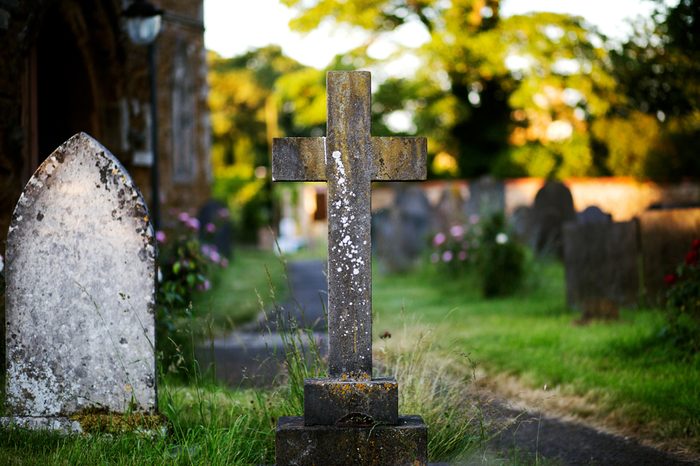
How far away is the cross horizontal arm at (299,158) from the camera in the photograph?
13.2 feet

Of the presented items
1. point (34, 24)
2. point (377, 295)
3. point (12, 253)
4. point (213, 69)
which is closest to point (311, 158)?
point (12, 253)

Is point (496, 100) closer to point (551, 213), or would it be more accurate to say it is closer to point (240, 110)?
point (551, 213)

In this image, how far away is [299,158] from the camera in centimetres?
403

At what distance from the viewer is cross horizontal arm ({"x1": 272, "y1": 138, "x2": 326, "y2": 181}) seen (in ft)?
13.2

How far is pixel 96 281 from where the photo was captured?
13.7 ft

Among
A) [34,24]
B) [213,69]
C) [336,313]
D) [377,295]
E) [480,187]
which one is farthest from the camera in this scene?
[213,69]

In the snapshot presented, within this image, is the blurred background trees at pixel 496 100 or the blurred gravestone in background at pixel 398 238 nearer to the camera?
the blurred gravestone in background at pixel 398 238

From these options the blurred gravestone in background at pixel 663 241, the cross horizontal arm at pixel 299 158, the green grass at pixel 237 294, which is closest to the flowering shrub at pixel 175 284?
the green grass at pixel 237 294

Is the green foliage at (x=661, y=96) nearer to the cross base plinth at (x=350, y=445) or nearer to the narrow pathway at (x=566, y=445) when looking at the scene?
the narrow pathway at (x=566, y=445)

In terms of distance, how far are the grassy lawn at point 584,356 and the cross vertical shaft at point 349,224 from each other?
2.93 ft

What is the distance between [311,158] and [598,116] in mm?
21969

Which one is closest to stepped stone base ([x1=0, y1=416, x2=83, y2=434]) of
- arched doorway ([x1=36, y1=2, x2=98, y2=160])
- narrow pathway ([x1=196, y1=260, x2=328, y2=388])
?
narrow pathway ([x1=196, y1=260, x2=328, y2=388])

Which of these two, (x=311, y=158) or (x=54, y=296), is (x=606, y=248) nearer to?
(x=311, y=158)

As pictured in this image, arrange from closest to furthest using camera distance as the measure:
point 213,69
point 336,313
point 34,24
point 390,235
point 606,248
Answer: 1. point 336,313
2. point 34,24
3. point 606,248
4. point 390,235
5. point 213,69
